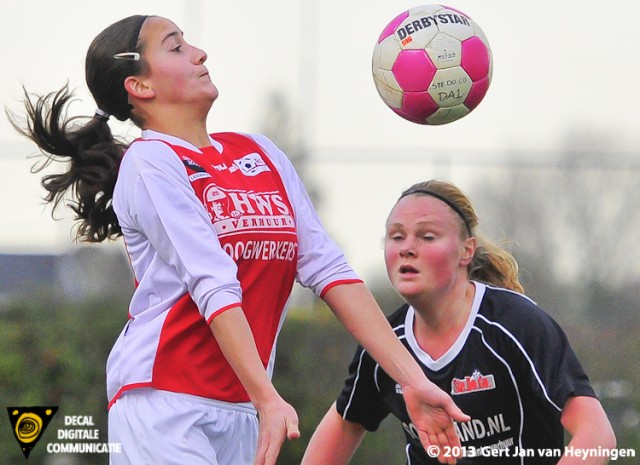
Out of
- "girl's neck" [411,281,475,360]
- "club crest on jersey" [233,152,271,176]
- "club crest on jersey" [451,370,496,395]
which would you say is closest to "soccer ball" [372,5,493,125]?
"girl's neck" [411,281,475,360]

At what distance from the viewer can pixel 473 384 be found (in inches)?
159

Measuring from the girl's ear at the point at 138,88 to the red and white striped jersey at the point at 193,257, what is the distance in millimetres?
124

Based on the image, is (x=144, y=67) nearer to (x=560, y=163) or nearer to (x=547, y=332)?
(x=547, y=332)

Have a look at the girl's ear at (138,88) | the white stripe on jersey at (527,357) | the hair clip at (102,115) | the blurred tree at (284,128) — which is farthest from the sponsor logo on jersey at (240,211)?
the blurred tree at (284,128)

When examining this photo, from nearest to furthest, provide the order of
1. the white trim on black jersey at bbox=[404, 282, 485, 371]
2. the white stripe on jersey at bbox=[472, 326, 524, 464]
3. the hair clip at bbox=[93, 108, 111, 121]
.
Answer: the hair clip at bbox=[93, 108, 111, 121]
the white stripe on jersey at bbox=[472, 326, 524, 464]
the white trim on black jersey at bbox=[404, 282, 485, 371]

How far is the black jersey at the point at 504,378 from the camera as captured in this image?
388 centimetres

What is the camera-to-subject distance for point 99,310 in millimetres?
7594

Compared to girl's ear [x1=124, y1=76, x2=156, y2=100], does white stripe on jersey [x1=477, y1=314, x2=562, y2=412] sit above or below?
below

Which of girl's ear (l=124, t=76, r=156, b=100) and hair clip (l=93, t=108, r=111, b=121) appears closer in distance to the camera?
girl's ear (l=124, t=76, r=156, b=100)

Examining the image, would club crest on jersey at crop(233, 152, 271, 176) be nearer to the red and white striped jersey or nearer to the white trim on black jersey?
the red and white striped jersey

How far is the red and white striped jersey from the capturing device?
309 cm

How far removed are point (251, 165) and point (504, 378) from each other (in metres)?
1.21

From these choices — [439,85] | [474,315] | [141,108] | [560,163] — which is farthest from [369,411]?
[560,163]

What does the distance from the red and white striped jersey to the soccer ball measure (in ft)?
3.88
